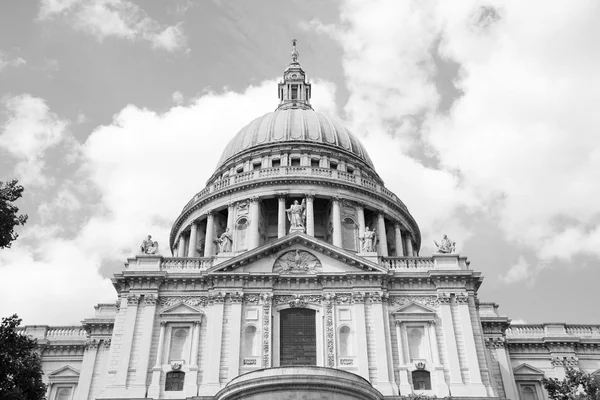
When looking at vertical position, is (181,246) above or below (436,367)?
above

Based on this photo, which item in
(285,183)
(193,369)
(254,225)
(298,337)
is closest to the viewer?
(193,369)

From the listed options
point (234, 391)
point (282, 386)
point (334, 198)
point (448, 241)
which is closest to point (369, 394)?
point (282, 386)

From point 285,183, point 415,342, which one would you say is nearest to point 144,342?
point 415,342

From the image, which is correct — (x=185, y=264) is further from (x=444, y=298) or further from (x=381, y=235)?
(x=381, y=235)

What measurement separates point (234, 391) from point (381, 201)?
30.4m

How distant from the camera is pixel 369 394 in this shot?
3406 centimetres

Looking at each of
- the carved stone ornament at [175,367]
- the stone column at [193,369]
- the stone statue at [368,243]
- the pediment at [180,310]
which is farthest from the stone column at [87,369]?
the stone statue at [368,243]

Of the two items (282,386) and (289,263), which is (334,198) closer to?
(289,263)

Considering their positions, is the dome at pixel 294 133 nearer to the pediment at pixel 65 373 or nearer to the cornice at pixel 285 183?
the cornice at pixel 285 183

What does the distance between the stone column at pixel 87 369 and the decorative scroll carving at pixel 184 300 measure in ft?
31.7

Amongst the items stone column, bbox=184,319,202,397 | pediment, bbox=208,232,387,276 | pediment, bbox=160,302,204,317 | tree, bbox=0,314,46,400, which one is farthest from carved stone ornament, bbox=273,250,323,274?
tree, bbox=0,314,46,400

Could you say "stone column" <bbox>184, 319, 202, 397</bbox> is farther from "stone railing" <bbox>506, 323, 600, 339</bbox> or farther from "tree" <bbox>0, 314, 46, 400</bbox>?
"stone railing" <bbox>506, 323, 600, 339</bbox>

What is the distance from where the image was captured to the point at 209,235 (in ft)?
187

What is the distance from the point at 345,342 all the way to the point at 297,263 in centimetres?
609
